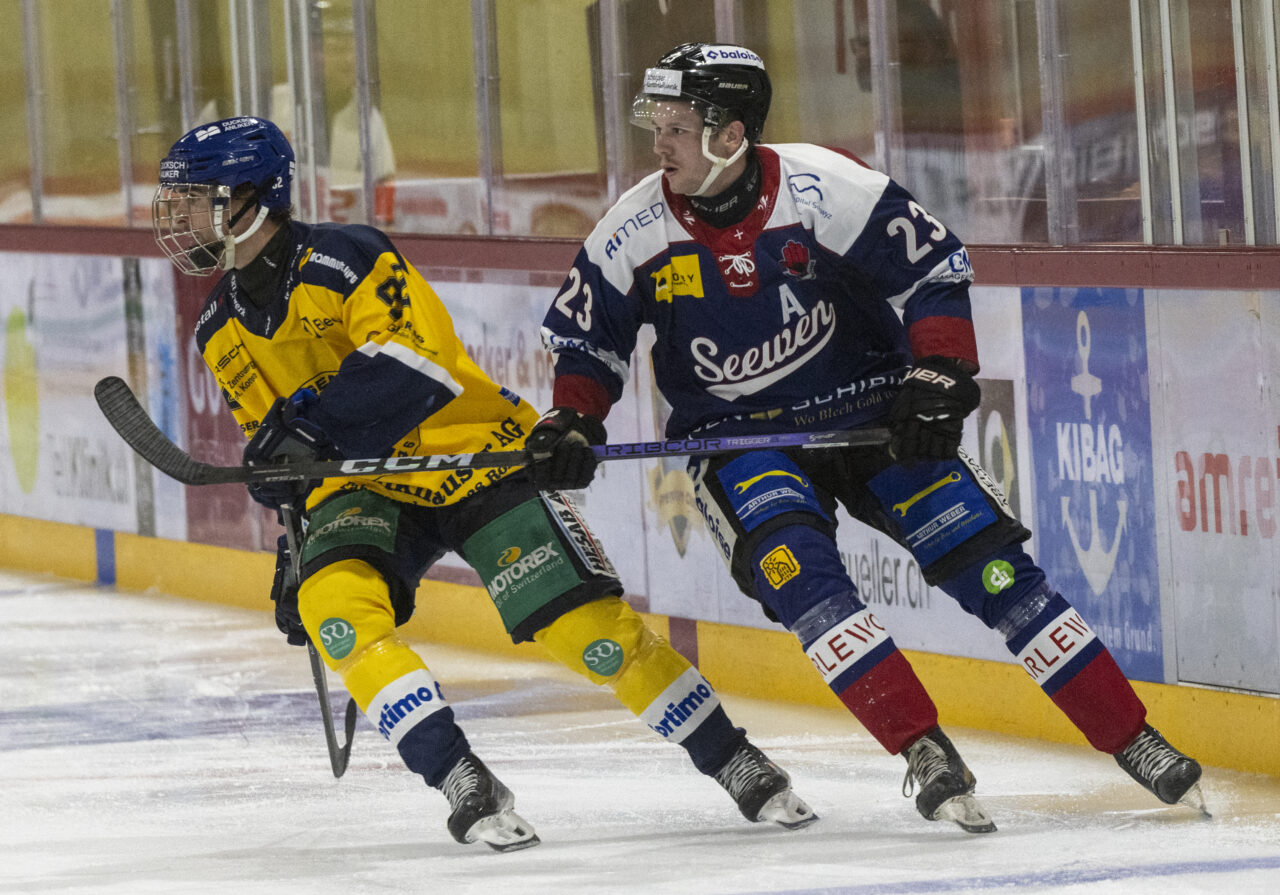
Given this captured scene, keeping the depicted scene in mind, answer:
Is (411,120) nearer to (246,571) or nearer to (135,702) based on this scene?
(246,571)

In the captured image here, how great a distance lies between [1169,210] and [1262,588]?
0.80 meters

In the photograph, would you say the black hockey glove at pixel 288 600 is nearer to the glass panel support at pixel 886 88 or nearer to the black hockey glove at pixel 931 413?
the black hockey glove at pixel 931 413

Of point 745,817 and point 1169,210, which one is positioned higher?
point 1169,210

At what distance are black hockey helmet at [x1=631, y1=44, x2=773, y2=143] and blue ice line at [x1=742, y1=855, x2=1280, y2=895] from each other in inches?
48.3

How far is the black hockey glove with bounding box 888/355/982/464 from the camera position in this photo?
11.0ft

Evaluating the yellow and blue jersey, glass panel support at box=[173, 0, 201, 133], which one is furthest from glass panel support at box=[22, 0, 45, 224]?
the yellow and blue jersey

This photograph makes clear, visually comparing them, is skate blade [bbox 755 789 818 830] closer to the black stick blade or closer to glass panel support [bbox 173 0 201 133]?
the black stick blade

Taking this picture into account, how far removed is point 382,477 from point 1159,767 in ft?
4.45

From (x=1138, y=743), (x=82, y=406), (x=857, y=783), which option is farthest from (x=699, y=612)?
(x=82, y=406)

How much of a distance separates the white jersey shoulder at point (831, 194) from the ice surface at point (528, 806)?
3.23 ft

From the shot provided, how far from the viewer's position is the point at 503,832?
11.4ft

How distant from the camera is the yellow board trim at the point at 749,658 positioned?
4.04 meters

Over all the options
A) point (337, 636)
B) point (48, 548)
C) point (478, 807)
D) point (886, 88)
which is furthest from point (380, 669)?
point (48, 548)

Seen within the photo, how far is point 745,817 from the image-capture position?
3695 mm
